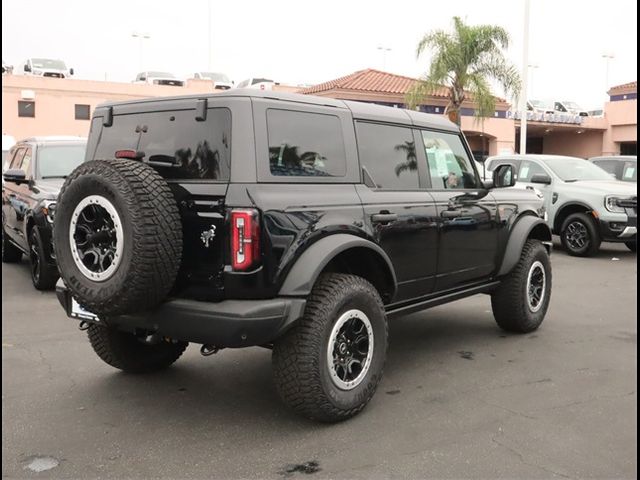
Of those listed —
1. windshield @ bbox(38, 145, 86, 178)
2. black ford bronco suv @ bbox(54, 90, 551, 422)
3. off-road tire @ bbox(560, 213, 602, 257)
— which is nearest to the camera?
black ford bronco suv @ bbox(54, 90, 551, 422)

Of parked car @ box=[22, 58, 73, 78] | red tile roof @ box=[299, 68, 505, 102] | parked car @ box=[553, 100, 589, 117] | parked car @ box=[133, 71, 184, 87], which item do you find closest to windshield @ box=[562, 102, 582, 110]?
parked car @ box=[553, 100, 589, 117]

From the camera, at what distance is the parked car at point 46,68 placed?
35.9m

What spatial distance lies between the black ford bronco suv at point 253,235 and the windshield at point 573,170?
814 centimetres

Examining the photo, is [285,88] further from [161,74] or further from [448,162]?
[448,162]

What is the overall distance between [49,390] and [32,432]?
0.71m

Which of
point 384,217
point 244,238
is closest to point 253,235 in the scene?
point 244,238

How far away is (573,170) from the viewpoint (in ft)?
39.6

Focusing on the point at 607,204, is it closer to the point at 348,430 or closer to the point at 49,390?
the point at 348,430

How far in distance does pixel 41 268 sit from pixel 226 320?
5011mm

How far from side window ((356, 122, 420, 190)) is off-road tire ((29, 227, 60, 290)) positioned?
454 cm

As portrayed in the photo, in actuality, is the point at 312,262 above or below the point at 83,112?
below

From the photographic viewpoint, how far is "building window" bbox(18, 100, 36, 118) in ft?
110

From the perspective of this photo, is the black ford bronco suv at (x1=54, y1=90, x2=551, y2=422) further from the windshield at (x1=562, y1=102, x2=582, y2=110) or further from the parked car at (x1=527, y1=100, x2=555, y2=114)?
the windshield at (x1=562, y1=102, x2=582, y2=110)

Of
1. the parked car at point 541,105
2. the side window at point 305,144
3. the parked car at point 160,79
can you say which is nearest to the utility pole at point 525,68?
the parked car at point 541,105
